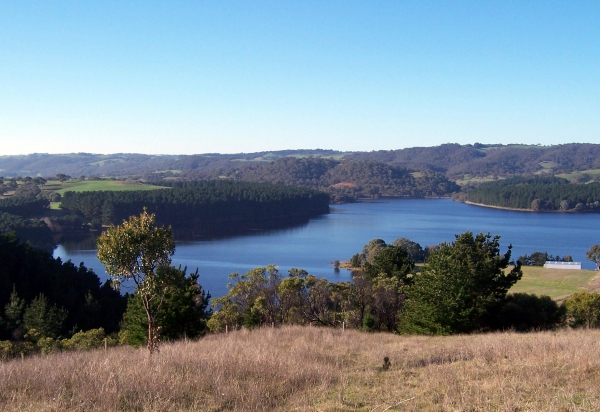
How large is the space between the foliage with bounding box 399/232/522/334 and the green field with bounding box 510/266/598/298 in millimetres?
17954

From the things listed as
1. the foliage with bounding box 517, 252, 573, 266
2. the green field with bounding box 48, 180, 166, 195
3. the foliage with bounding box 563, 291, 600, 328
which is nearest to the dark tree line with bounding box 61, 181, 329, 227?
the green field with bounding box 48, 180, 166, 195

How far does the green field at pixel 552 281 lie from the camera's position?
37.1 m

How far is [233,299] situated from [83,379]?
21270mm

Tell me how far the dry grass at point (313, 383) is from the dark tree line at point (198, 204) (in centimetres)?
8657

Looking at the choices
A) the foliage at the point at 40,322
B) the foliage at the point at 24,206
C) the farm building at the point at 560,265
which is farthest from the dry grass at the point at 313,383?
the foliage at the point at 24,206

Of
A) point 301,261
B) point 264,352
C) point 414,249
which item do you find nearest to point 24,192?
point 301,261

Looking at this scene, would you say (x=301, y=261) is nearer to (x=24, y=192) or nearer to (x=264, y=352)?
(x=264, y=352)

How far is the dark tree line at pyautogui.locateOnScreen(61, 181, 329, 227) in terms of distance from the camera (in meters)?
94.6

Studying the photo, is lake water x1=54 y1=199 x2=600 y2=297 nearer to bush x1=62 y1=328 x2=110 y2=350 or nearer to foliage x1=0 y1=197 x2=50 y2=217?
foliage x1=0 y1=197 x2=50 y2=217

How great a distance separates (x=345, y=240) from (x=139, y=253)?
6852 centimetres

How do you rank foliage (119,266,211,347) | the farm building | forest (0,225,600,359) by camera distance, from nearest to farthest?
foliage (119,266,211,347) → forest (0,225,600,359) → the farm building

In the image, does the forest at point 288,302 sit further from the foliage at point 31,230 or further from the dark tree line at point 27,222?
the foliage at point 31,230

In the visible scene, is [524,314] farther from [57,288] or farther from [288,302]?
[57,288]

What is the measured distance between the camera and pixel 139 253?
10195mm
